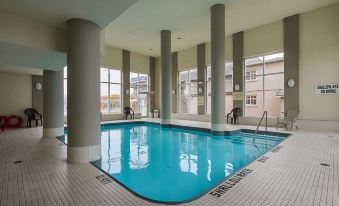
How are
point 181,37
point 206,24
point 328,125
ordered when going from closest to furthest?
point 328,125 < point 206,24 < point 181,37

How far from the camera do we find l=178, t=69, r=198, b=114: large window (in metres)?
10.9

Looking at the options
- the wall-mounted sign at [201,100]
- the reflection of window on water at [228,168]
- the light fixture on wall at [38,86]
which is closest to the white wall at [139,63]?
the wall-mounted sign at [201,100]

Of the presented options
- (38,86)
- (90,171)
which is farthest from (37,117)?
(90,171)

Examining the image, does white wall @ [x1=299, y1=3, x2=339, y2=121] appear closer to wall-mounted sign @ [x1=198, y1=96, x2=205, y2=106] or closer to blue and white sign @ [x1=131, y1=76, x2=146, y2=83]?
wall-mounted sign @ [x1=198, y1=96, x2=205, y2=106]

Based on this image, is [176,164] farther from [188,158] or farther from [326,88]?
[326,88]

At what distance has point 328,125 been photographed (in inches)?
245

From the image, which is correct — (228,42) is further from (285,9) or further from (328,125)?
(328,125)

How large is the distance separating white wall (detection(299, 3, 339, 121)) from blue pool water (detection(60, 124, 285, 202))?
215 cm

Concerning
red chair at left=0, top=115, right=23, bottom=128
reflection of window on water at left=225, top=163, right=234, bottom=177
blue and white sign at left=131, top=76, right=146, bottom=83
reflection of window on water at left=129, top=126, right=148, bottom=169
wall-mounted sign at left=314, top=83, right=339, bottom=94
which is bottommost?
reflection of window on water at left=129, top=126, right=148, bottom=169

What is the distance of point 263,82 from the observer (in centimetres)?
795

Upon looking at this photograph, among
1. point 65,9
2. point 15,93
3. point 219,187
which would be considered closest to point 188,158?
point 219,187

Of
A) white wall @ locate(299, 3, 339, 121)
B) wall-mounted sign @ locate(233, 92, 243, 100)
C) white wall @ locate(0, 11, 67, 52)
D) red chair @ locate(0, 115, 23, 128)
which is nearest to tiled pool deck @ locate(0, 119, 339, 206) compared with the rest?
white wall @ locate(0, 11, 67, 52)

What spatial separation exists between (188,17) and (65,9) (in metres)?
5.04

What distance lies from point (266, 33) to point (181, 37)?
3.76m
